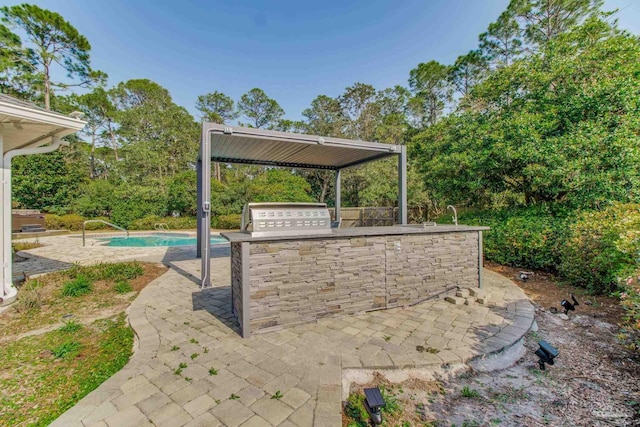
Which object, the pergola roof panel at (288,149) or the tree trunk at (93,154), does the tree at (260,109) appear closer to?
the tree trunk at (93,154)

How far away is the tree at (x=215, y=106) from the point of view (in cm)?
2272

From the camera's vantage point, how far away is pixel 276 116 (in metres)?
23.6

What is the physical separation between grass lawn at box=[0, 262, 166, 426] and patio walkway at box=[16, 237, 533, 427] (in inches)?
10.8

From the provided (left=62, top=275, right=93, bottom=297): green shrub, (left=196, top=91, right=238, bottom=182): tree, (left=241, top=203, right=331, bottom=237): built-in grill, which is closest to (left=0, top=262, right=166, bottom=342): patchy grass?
(left=62, top=275, right=93, bottom=297): green shrub

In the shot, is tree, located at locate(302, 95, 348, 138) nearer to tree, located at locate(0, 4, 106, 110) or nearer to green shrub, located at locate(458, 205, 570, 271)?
tree, located at locate(0, 4, 106, 110)

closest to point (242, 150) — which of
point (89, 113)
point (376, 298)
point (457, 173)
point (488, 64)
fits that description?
point (376, 298)

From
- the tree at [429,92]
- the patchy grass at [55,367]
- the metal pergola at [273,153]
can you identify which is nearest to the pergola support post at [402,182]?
the metal pergola at [273,153]

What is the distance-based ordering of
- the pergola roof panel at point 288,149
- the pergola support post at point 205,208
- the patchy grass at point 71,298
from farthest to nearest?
the pergola roof panel at point 288,149, the pergola support post at point 205,208, the patchy grass at point 71,298

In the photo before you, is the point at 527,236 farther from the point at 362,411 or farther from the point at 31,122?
the point at 31,122

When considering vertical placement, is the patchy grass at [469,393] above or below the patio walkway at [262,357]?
below

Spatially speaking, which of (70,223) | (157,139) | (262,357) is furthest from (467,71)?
(70,223)

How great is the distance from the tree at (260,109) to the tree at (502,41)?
50.4 ft

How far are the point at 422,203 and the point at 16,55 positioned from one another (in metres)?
23.6

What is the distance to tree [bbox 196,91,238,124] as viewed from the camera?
894 inches
